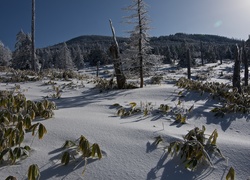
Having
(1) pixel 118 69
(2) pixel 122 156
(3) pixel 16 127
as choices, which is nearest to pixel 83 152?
(2) pixel 122 156

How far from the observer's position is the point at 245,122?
4344 millimetres

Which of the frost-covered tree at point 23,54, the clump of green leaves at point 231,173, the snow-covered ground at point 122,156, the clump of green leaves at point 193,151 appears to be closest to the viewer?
the clump of green leaves at point 231,173

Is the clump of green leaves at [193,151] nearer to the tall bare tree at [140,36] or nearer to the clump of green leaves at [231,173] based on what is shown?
the clump of green leaves at [231,173]

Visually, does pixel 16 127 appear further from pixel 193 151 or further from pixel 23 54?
pixel 23 54

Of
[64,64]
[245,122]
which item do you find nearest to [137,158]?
[245,122]

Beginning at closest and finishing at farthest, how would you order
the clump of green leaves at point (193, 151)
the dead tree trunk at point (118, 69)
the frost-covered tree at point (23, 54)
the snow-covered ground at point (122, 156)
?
the snow-covered ground at point (122, 156), the clump of green leaves at point (193, 151), the dead tree trunk at point (118, 69), the frost-covered tree at point (23, 54)

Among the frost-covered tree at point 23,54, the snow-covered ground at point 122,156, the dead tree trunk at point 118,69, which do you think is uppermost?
the frost-covered tree at point 23,54

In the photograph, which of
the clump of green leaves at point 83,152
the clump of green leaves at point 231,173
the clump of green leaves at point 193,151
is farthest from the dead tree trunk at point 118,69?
the clump of green leaves at point 231,173

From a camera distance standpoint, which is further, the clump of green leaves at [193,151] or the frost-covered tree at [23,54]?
the frost-covered tree at [23,54]

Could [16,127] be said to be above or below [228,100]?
above

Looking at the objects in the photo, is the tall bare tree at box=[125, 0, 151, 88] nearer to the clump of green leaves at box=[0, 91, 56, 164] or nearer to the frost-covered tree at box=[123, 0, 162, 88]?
the frost-covered tree at box=[123, 0, 162, 88]

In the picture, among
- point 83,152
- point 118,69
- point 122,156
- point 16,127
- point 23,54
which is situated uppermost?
point 23,54

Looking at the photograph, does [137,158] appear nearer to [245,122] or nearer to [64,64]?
[245,122]

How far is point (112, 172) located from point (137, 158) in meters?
0.40
